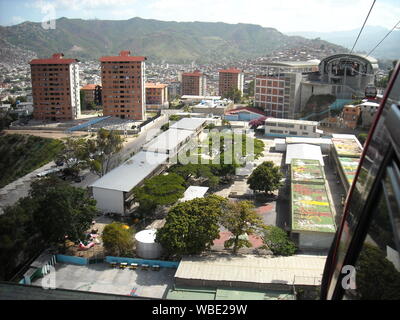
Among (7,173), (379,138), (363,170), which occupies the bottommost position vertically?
(7,173)

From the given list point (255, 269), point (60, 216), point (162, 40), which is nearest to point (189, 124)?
point (60, 216)

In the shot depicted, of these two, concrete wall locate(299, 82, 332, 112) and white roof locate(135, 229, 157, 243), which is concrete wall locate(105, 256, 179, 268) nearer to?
white roof locate(135, 229, 157, 243)

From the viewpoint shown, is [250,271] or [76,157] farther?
[76,157]

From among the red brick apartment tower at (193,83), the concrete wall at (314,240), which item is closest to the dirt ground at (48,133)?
the concrete wall at (314,240)

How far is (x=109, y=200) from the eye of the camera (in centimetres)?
724

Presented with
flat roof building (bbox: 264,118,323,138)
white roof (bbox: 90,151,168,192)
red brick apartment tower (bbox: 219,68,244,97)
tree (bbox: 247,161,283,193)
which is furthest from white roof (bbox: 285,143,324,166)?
red brick apartment tower (bbox: 219,68,244,97)

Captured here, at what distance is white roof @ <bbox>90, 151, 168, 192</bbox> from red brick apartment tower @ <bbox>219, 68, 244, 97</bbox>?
52.9ft

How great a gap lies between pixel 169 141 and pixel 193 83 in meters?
15.4

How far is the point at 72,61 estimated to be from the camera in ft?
54.6

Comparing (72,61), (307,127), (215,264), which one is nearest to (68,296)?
(215,264)

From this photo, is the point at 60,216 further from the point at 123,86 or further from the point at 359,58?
the point at 359,58

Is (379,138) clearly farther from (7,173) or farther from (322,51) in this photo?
(322,51)

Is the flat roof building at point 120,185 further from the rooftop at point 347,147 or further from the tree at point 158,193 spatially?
the rooftop at point 347,147

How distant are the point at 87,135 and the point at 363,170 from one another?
46.2 feet
